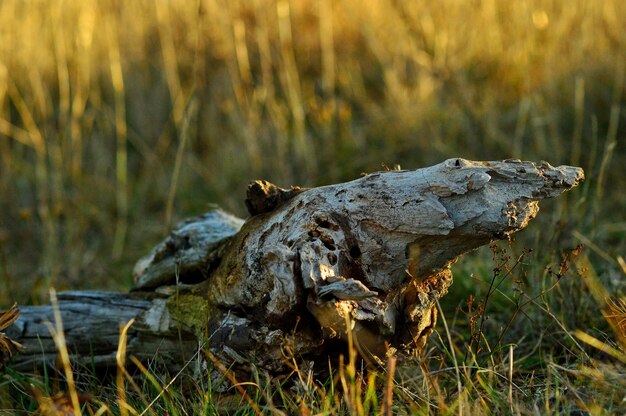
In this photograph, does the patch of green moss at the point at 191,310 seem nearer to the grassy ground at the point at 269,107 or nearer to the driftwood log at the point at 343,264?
the driftwood log at the point at 343,264

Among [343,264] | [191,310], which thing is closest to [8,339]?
[191,310]

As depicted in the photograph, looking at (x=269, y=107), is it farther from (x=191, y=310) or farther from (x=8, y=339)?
(x=8, y=339)

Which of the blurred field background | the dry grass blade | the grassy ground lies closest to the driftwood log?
the dry grass blade

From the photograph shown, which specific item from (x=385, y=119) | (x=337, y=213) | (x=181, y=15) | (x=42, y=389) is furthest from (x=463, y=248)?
(x=181, y=15)

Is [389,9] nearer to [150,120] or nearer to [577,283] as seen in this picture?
[150,120]

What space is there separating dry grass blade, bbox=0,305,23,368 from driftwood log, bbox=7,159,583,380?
206 millimetres

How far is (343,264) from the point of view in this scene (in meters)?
1.96

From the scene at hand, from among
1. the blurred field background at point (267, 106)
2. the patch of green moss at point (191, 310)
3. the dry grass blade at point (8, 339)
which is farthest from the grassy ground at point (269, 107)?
the patch of green moss at point (191, 310)

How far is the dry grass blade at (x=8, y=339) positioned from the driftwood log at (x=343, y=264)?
21 cm

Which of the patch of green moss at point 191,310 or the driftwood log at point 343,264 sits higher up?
the driftwood log at point 343,264

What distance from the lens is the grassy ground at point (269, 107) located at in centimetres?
429

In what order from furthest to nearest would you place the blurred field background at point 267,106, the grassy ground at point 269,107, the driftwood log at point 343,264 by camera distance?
the blurred field background at point 267,106
the grassy ground at point 269,107
the driftwood log at point 343,264

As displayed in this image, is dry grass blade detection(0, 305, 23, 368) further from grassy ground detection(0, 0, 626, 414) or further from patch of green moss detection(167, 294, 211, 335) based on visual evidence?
grassy ground detection(0, 0, 626, 414)

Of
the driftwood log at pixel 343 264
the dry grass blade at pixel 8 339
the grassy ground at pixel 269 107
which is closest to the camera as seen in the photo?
the driftwood log at pixel 343 264
